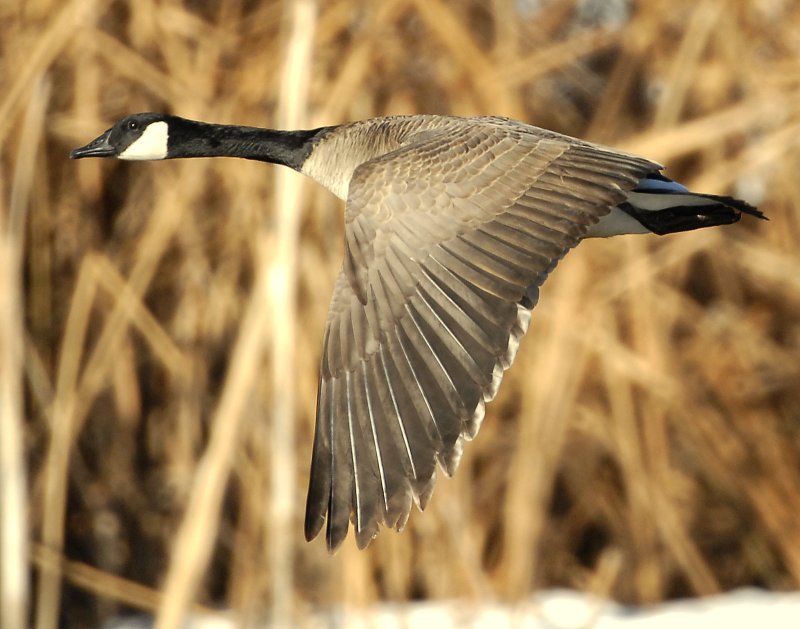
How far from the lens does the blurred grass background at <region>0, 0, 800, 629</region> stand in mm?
4488

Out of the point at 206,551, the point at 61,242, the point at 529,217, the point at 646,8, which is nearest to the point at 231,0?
the point at 61,242

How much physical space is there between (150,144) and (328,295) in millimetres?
1073

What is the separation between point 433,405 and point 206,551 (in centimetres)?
152

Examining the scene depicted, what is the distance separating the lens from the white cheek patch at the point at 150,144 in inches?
141

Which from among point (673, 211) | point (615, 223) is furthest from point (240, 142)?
point (673, 211)

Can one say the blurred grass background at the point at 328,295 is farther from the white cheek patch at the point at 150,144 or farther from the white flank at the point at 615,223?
the white flank at the point at 615,223

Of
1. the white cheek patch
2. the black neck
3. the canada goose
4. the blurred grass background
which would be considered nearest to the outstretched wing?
the canada goose

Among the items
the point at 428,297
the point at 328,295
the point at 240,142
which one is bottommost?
the point at 428,297

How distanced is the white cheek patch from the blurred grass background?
611 mm

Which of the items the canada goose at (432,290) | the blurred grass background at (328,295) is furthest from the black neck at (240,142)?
the blurred grass background at (328,295)

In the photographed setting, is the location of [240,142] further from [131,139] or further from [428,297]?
[428,297]

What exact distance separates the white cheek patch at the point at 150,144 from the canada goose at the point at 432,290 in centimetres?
89

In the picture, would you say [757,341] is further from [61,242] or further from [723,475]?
[61,242]

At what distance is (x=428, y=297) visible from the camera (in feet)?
8.36
